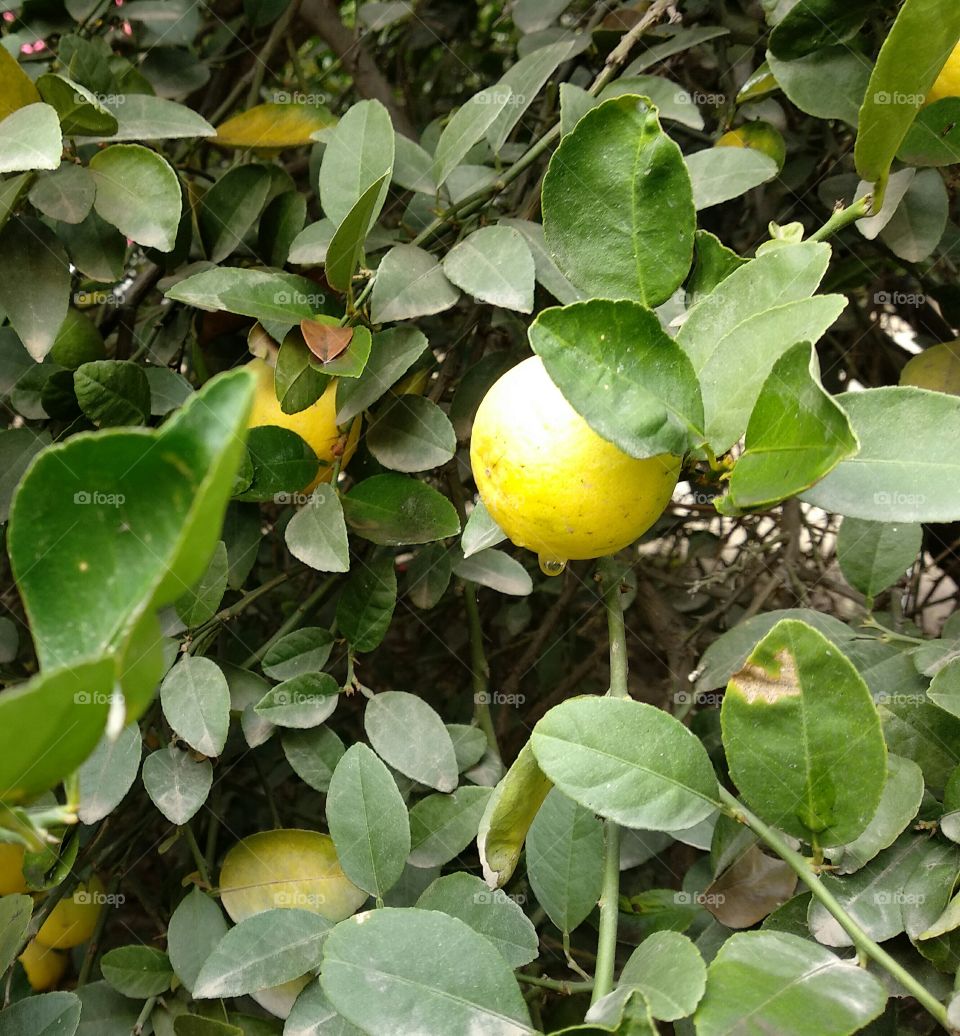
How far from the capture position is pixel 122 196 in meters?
0.70

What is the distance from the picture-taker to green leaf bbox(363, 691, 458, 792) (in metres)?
0.68

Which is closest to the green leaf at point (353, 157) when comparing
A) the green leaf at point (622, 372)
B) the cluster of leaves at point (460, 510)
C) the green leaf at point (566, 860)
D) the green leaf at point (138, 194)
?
the cluster of leaves at point (460, 510)

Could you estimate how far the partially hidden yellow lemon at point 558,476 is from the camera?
1.55ft

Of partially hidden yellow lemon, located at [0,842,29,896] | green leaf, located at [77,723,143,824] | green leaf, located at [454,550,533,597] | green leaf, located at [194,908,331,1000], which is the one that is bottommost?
partially hidden yellow lemon, located at [0,842,29,896]

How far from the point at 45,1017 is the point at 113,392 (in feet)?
1.39

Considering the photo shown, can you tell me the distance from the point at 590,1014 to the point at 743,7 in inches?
33.9

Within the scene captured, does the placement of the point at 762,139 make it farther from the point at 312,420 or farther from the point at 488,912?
the point at 488,912

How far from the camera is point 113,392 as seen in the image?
28.2 inches

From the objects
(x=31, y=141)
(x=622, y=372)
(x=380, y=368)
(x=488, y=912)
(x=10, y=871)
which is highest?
(x=31, y=141)

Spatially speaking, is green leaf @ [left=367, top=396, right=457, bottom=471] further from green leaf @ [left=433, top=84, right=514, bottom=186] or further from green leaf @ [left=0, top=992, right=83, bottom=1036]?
green leaf @ [left=0, top=992, right=83, bottom=1036]

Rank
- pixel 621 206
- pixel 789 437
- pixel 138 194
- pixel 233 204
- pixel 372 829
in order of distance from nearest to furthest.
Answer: pixel 789 437
pixel 621 206
pixel 372 829
pixel 138 194
pixel 233 204

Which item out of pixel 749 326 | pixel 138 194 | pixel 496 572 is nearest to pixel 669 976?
pixel 749 326

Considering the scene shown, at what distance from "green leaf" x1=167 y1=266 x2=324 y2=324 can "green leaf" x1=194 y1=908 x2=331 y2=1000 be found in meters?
0.39

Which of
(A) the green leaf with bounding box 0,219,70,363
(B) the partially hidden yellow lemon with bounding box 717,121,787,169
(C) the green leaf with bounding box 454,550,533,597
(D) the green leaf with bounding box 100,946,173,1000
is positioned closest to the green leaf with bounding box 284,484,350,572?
(C) the green leaf with bounding box 454,550,533,597
